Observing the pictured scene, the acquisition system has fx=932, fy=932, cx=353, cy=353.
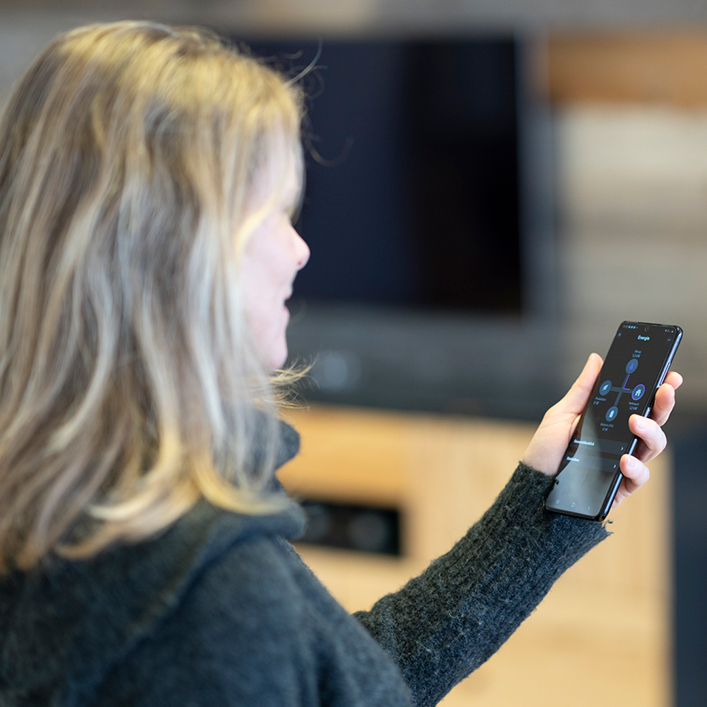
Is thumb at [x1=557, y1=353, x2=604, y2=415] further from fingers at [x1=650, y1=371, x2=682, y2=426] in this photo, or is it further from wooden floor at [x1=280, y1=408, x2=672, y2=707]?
wooden floor at [x1=280, y1=408, x2=672, y2=707]

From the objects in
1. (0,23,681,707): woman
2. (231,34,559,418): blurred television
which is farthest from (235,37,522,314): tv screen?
(0,23,681,707): woman

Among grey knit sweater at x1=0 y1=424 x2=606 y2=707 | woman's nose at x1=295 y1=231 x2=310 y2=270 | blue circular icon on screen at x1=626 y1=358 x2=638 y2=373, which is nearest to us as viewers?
grey knit sweater at x1=0 y1=424 x2=606 y2=707

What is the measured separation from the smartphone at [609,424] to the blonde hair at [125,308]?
0.29 m

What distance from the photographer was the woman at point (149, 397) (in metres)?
0.55

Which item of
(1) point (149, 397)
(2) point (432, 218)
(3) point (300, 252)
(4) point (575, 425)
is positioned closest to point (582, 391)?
(4) point (575, 425)

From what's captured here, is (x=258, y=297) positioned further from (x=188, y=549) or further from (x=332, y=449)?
(x=332, y=449)

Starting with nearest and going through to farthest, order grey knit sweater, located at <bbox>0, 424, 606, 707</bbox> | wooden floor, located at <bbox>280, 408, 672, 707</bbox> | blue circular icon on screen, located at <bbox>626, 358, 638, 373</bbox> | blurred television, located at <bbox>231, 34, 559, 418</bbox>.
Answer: grey knit sweater, located at <bbox>0, 424, 606, 707</bbox>, blue circular icon on screen, located at <bbox>626, 358, 638, 373</bbox>, wooden floor, located at <bbox>280, 408, 672, 707</bbox>, blurred television, located at <bbox>231, 34, 559, 418</bbox>

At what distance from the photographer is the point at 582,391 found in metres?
0.83

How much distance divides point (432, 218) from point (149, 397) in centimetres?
185

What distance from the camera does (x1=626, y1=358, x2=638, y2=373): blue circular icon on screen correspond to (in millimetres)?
808

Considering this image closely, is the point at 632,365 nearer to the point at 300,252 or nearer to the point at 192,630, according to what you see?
the point at 300,252

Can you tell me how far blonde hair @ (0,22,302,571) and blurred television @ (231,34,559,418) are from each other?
158 centimetres

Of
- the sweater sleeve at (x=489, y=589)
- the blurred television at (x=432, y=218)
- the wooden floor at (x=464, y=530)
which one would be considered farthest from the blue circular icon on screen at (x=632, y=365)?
the blurred television at (x=432, y=218)

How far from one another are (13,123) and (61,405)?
20 centimetres
